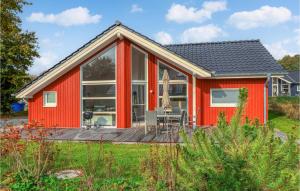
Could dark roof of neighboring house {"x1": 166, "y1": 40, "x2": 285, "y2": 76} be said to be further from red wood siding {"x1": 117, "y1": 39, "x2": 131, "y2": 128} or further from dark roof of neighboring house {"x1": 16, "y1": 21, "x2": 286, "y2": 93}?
red wood siding {"x1": 117, "y1": 39, "x2": 131, "y2": 128}

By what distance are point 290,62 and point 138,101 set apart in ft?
311

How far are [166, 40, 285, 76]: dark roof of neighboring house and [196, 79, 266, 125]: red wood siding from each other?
0.61 metres

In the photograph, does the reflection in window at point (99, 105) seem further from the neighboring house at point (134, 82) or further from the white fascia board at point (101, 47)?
the white fascia board at point (101, 47)

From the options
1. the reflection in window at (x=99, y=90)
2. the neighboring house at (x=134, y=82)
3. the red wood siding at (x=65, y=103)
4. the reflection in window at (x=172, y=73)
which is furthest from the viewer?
the red wood siding at (x=65, y=103)

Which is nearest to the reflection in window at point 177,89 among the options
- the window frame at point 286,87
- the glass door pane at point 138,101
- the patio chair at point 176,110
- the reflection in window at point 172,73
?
the reflection in window at point 172,73

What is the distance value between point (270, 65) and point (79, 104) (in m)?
10.6

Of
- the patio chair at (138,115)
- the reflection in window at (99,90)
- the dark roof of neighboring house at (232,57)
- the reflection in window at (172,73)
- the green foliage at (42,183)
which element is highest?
the dark roof of neighboring house at (232,57)

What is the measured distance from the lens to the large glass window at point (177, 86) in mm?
17547

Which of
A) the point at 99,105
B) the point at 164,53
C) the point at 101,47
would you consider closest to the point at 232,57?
the point at 164,53

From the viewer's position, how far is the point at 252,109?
55.5ft

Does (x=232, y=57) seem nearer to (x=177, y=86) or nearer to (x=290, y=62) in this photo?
(x=177, y=86)

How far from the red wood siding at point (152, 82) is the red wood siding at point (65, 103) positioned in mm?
4000

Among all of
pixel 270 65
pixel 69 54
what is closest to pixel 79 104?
pixel 69 54

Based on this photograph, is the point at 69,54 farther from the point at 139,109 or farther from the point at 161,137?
the point at 161,137
